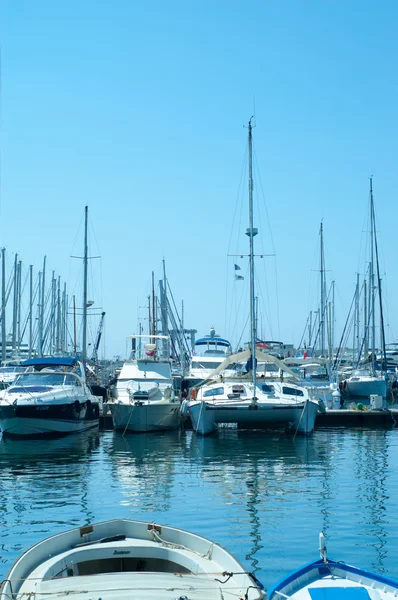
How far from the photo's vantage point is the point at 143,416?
1244 inches

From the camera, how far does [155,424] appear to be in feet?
105

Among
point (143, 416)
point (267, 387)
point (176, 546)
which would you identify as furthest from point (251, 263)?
point (176, 546)

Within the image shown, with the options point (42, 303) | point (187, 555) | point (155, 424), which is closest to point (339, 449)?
point (155, 424)

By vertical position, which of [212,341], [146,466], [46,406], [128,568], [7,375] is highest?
[212,341]

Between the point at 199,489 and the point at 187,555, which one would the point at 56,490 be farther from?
the point at 187,555

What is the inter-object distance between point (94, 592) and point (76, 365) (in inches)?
1141

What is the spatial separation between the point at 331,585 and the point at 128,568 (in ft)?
9.23

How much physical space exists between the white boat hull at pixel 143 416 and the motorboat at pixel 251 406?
2.79 feet

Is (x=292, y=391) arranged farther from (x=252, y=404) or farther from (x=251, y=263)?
(x=251, y=263)

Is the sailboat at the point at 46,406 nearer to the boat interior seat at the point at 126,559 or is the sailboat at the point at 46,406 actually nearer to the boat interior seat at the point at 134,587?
the boat interior seat at the point at 126,559

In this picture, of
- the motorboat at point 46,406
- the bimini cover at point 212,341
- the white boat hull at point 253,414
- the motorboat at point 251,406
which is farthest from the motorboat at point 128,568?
the bimini cover at point 212,341

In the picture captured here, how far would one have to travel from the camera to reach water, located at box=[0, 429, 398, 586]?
13.5 m

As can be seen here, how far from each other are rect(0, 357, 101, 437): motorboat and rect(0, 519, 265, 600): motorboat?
19534 millimetres

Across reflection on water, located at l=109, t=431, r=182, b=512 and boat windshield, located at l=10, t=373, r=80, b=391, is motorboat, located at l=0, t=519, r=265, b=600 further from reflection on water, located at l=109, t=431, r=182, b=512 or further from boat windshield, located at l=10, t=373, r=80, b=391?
boat windshield, located at l=10, t=373, r=80, b=391
